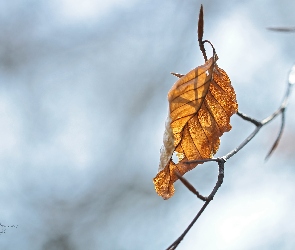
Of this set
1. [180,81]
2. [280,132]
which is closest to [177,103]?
[180,81]

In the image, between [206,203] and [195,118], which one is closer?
[206,203]

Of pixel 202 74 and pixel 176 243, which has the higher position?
pixel 202 74

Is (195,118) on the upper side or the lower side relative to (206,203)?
upper

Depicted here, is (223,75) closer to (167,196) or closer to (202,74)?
(202,74)

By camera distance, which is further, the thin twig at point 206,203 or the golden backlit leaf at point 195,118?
the golden backlit leaf at point 195,118

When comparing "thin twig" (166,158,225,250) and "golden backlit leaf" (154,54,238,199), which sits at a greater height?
"golden backlit leaf" (154,54,238,199)

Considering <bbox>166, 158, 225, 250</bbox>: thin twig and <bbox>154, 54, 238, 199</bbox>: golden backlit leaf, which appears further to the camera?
<bbox>154, 54, 238, 199</bbox>: golden backlit leaf

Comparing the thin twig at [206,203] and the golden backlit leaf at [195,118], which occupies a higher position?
the golden backlit leaf at [195,118]

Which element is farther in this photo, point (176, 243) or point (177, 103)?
point (177, 103)
